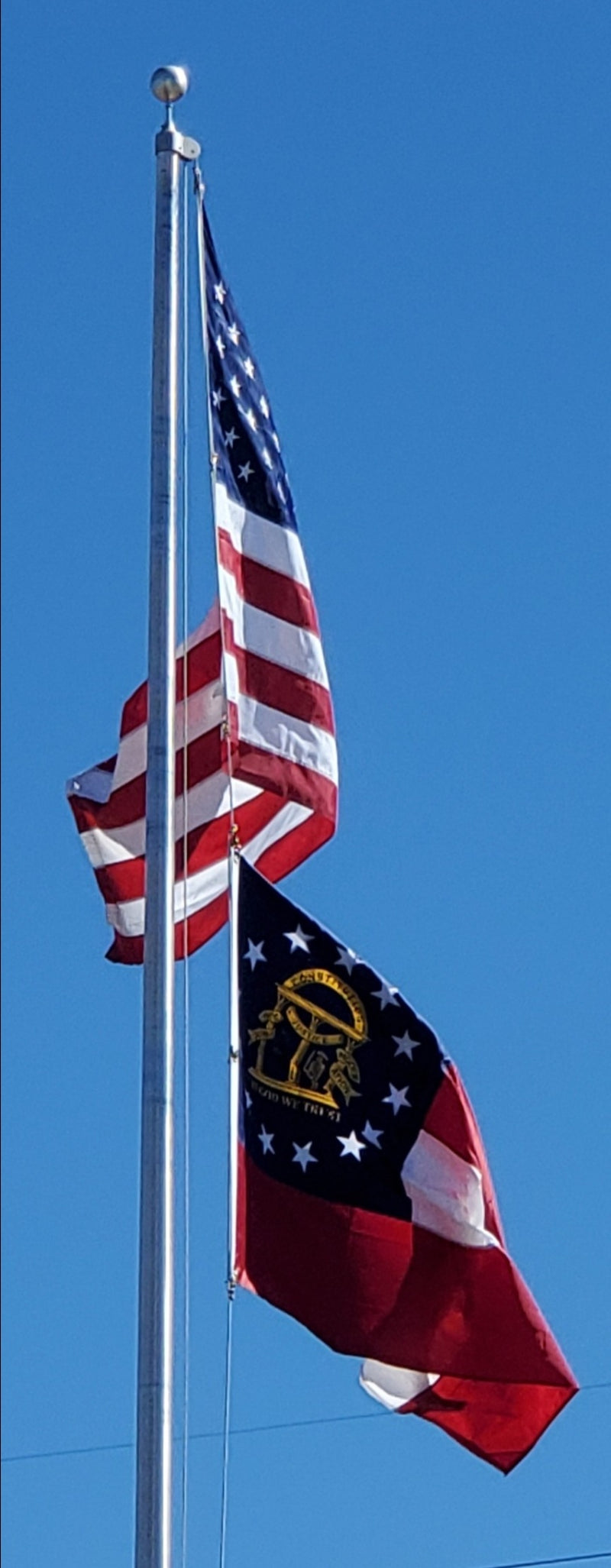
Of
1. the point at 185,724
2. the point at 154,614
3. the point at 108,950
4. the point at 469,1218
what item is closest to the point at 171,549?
the point at 154,614

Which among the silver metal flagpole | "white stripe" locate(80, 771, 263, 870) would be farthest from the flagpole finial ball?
"white stripe" locate(80, 771, 263, 870)

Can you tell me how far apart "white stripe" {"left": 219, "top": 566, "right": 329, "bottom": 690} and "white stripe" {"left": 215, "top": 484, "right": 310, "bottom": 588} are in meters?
0.25

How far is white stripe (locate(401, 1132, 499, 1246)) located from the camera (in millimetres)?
13438

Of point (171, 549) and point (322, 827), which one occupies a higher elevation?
point (171, 549)

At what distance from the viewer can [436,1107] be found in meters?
13.6

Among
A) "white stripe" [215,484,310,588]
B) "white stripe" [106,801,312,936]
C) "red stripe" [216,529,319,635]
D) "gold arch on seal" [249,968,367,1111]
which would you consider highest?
"white stripe" [215,484,310,588]

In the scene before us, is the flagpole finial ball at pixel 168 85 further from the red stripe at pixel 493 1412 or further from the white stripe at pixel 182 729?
the red stripe at pixel 493 1412

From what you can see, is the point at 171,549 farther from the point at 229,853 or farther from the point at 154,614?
the point at 229,853

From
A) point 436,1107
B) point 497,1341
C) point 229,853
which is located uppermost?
point 229,853

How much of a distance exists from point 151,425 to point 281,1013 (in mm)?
2706

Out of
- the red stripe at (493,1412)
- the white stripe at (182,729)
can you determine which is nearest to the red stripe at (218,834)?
the white stripe at (182,729)

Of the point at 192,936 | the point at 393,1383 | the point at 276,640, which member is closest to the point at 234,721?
the point at 276,640

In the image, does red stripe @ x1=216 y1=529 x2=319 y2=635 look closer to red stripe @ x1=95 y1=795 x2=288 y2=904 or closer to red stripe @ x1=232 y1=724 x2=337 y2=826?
red stripe @ x1=232 y1=724 x2=337 y2=826

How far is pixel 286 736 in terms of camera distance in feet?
46.5
